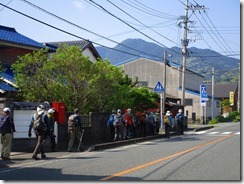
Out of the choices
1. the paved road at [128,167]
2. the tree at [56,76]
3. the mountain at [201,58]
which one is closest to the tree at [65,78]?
the tree at [56,76]

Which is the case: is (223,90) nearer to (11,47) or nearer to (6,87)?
(11,47)

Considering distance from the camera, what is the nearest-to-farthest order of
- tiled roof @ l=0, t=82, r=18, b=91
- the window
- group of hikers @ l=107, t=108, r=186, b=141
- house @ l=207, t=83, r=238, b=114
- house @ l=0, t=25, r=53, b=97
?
tiled roof @ l=0, t=82, r=18, b=91
group of hikers @ l=107, t=108, r=186, b=141
house @ l=0, t=25, r=53, b=97
the window
house @ l=207, t=83, r=238, b=114

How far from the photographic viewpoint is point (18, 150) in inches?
602

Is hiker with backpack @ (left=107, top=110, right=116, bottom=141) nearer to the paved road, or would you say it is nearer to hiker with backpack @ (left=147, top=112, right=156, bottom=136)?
hiker with backpack @ (left=147, top=112, right=156, bottom=136)

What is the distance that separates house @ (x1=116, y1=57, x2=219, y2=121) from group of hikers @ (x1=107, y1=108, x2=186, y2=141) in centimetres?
3123

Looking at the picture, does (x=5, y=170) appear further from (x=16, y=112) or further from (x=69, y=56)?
(x=69, y=56)

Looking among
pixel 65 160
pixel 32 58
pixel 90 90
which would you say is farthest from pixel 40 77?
pixel 65 160

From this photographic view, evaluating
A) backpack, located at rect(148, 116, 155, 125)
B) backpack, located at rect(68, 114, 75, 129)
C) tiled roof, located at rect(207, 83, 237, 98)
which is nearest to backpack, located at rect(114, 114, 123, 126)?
backpack, located at rect(68, 114, 75, 129)

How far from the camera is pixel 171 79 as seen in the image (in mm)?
58500

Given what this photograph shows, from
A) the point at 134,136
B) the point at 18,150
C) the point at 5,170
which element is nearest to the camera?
the point at 5,170

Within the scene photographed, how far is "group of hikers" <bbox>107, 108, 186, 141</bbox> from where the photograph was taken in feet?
63.8

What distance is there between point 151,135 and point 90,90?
21.5 feet

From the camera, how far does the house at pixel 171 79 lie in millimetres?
57656

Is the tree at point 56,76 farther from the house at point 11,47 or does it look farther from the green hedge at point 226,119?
the green hedge at point 226,119
